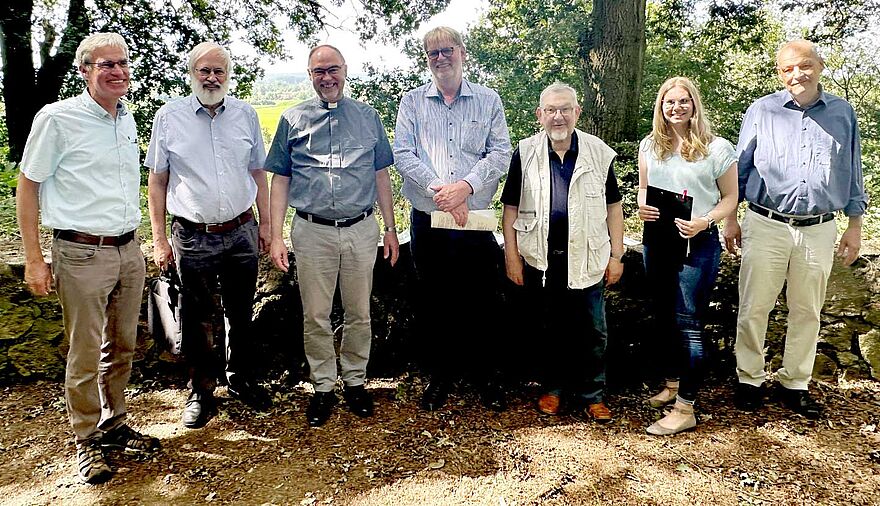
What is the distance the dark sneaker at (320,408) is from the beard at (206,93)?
172 centimetres

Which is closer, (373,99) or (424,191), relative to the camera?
(424,191)

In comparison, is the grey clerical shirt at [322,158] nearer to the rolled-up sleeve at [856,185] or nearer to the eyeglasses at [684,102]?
the eyeglasses at [684,102]

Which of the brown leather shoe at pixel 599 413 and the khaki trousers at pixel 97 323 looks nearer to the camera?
the khaki trousers at pixel 97 323

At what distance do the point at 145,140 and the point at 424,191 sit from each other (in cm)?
682

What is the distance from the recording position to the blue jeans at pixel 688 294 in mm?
3141

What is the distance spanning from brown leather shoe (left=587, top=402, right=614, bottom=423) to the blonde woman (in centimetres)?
23

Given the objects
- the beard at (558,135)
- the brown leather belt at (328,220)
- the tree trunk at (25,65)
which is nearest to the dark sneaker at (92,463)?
the brown leather belt at (328,220)

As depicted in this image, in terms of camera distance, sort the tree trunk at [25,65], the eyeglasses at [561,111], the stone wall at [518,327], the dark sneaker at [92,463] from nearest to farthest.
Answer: the dark sneaker at [92,463], the eyeglasses at [561,111], the stone wall at [518,327], the tree trunk at [25,65]

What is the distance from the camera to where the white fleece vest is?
3.08 metres

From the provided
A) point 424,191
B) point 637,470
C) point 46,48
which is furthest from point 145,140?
point 637,470

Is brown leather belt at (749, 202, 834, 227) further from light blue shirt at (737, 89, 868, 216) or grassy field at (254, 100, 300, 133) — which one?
grassy field at (254, 100, 300, 133)

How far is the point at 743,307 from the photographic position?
3.44 m

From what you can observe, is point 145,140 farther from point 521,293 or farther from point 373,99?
point 521,293

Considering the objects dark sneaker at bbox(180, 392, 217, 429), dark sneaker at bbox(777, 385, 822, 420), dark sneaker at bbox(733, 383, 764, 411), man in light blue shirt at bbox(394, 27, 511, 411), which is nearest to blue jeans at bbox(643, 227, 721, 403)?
dark sneaker at bbox(733, 383, 764, 411)
